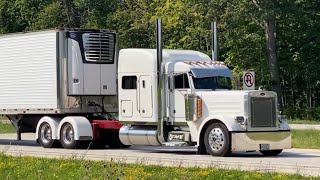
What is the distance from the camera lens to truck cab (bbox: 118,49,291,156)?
2191 cm

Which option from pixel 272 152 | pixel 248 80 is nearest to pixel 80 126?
pixel 248 80

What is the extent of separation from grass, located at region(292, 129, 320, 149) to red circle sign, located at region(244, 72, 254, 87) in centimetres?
380

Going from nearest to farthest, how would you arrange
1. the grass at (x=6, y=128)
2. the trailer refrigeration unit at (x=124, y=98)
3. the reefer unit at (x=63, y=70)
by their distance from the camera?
the trailer refrigeration unit at (x=124, y=98) < the reefer unit at (x=63, y=70) < the grass at (x=6, y=128)

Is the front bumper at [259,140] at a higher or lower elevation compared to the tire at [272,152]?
higher

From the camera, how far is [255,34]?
57.3 m

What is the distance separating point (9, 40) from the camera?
28.6 meters

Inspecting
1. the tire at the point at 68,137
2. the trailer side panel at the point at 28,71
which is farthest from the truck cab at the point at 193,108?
the trailer side panel at the point at 28,71

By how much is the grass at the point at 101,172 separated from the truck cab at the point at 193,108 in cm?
551

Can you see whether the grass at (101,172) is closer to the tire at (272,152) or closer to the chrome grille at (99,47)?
the tire at (272,152)

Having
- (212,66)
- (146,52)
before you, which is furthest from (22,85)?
(212,66)

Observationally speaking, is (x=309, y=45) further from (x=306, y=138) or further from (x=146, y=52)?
(x=146, y=52)

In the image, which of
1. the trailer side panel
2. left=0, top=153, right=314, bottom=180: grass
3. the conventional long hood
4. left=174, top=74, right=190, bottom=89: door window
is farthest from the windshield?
left=0, top=153, right=314, bottom=180: grass

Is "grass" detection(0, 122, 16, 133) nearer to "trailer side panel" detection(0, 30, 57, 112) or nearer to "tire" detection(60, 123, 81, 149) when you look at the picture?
"trailer side panel" detection(0, 30, 57, 112)

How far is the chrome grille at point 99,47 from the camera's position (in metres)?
26.9
